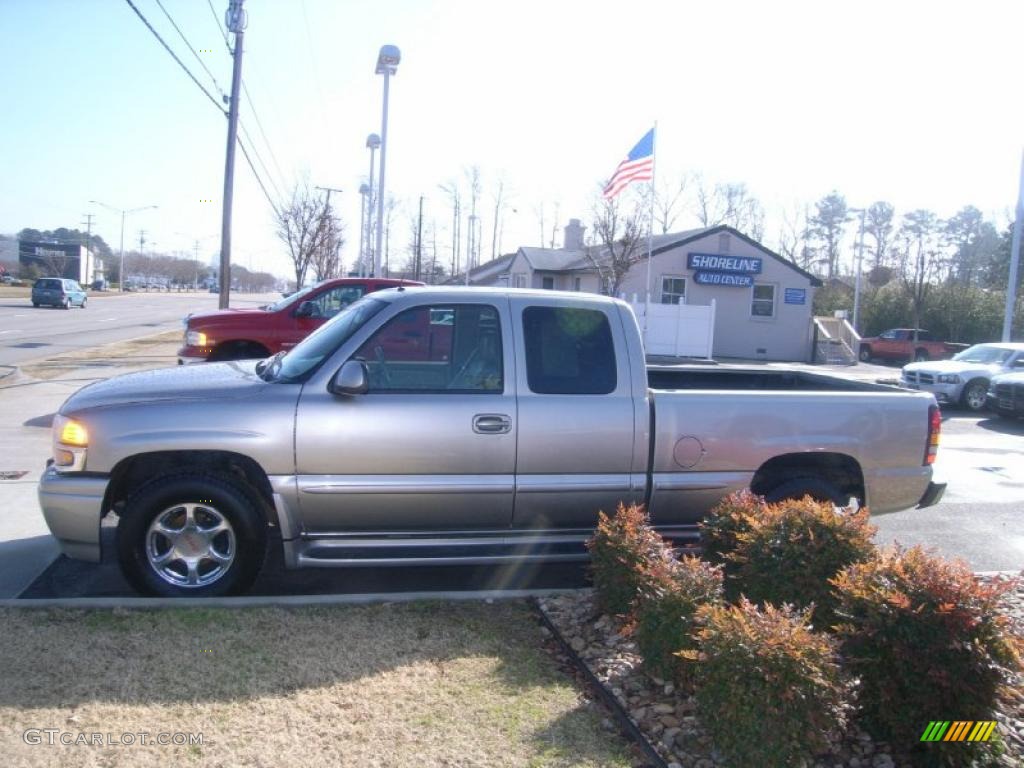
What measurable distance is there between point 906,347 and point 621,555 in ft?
114

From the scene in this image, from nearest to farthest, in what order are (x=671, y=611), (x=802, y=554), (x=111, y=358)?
(x=671, y=611) < (x=802, y=554) < (x=111, y=358)

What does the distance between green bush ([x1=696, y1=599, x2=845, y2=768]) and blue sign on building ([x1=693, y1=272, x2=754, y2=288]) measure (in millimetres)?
30208

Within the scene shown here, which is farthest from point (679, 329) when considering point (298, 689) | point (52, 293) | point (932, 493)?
point (52, 293)

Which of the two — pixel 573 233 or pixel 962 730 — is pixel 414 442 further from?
pixel 573 233

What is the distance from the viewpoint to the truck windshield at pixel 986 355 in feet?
62.0

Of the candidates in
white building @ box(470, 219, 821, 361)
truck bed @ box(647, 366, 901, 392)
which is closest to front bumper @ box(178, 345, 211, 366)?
truck bed @ box(647, 366, 901, 392)

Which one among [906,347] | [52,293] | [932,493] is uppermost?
[52,293]

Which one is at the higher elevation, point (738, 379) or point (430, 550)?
point (738, 379)

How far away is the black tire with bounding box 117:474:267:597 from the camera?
4.77 metres

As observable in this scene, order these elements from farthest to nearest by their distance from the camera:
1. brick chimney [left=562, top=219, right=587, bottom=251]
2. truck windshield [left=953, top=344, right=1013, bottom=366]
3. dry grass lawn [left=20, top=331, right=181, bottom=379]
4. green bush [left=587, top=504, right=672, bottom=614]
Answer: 1. brick chimney [left=562, top=219, right=587, bottom=251]
2. truck windshield [left=953, top=344, right=1013, bottom=366]
3. dry grass lawn [left=20, top=331, right=181, bottom=379]
4. green bush [left=587, top=504, right=672, bottom=614]

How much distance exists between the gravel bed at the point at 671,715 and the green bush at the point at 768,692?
19cm

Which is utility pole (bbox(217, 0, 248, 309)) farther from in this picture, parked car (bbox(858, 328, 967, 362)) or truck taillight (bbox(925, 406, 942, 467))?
parked car (bbox(858, 328, 967, 362))

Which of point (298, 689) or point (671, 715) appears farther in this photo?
point (298, 689)

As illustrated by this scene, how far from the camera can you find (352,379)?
4766mm
